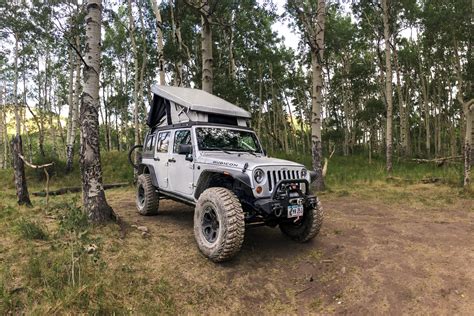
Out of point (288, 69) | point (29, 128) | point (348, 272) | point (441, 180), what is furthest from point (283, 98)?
point (348, 272)

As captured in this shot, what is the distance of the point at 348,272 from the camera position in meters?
4.40

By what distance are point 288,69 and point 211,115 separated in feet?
93.8

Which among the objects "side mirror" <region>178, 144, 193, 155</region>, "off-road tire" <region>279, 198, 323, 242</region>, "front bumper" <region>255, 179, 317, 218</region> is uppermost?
"side mirror" <region>178, 144, 193, 155</region>

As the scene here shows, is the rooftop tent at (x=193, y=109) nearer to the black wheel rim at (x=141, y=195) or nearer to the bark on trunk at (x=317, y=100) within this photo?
the black wheel rim at (x=141, y=195)

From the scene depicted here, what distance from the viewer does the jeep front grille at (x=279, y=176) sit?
461 centimetres

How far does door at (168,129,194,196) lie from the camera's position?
18.8 ft

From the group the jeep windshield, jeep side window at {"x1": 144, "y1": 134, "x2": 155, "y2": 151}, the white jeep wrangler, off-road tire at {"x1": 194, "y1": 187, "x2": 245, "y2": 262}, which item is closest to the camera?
off-road tire at {"x1": 194, "y1": 187, "x2": 245, "y2": 262}

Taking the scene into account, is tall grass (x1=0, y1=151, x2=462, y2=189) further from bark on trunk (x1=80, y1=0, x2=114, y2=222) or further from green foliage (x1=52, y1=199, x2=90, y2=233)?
green foliage (x1=52, y1=199, x2=90, y2=233)

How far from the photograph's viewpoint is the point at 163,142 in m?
6.88

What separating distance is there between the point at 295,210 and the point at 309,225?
0.91 m

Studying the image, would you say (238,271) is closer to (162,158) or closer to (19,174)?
(162,158)

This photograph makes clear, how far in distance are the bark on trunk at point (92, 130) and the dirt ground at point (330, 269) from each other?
2.48 ft

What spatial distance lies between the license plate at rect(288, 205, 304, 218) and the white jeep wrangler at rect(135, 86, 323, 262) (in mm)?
14

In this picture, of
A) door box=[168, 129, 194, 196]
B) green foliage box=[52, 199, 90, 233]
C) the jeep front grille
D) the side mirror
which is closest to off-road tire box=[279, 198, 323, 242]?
the jeep front grille
